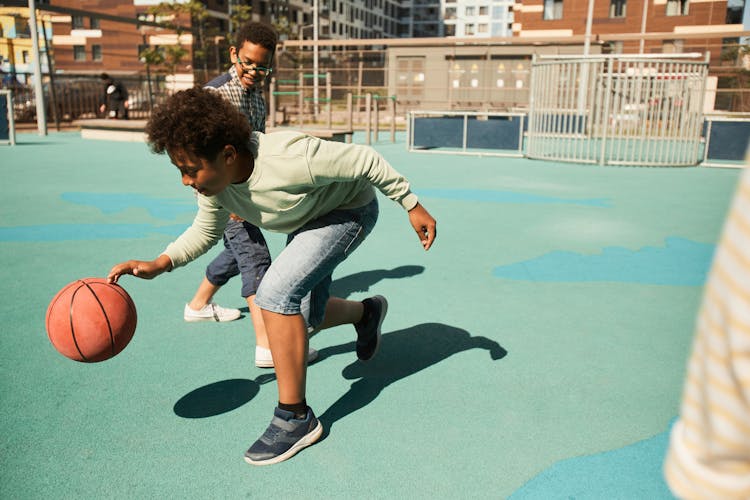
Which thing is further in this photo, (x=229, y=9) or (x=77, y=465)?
(x=229, y=9)

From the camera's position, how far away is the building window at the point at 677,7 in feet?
140

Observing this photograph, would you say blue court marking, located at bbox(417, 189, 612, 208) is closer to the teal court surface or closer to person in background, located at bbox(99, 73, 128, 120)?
the teal court surface

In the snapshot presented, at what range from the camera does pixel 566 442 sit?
2.80m

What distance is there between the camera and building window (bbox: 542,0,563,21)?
45.3 m

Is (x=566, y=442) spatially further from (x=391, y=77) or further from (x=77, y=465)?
(x=391, y=77)

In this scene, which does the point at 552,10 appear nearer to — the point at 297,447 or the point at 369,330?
the point at 369,330

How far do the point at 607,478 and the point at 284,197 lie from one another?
179cm

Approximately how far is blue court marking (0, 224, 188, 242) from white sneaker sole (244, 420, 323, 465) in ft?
15.1

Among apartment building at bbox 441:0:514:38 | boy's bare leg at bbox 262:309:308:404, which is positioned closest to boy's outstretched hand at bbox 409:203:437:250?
boy's bare leg at bbox 262:309:308:404

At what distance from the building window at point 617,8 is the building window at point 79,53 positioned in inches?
1641

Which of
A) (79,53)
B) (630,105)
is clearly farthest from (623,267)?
(79,53)

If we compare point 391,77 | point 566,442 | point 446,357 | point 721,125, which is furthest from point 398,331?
point 391,77

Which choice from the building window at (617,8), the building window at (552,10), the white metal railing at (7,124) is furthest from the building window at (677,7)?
the white metal railing at (7,124)

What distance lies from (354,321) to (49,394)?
5.45 ft
